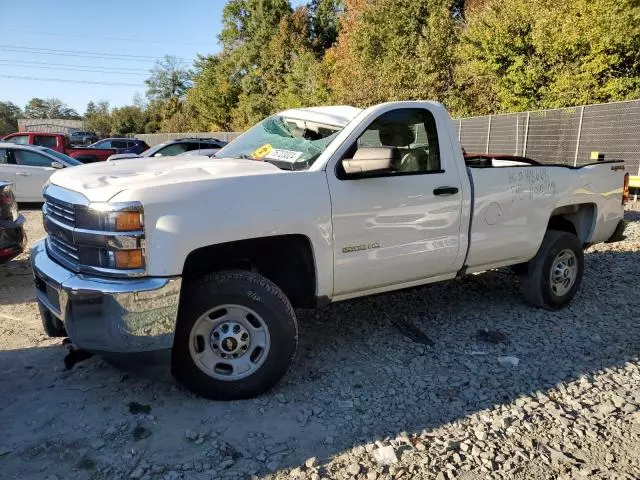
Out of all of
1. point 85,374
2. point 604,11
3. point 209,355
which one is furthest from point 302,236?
point 604,11

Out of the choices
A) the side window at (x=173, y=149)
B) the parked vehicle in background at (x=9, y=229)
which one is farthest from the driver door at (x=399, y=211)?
the side window at (x=173, y=149)

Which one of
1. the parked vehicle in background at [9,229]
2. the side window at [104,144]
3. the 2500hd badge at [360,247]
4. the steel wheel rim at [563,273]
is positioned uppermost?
the side window at [104,144]

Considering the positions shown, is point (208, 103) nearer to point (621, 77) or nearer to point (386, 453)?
point (621, 77)

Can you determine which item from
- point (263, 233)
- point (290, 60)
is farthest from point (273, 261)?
point (290, 60)

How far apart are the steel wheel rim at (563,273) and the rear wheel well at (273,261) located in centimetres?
271

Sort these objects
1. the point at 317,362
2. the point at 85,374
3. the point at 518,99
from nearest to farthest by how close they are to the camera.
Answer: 1. the point at 85,374
2. the point at 317,362
3. the point at 518,99

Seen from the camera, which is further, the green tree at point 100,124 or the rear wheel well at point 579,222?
the green tree at point 100,124

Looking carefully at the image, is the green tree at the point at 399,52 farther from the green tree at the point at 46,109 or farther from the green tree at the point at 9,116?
the green tree at the point at 46,109

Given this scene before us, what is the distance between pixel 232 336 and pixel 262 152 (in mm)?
1466

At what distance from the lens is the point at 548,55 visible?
57.8 ft

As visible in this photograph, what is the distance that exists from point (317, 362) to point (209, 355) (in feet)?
3.21

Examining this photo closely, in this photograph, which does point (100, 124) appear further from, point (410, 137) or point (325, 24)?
point (410, 137)

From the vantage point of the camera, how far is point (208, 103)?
5041cm

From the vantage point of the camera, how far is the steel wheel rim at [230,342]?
3.21 m
